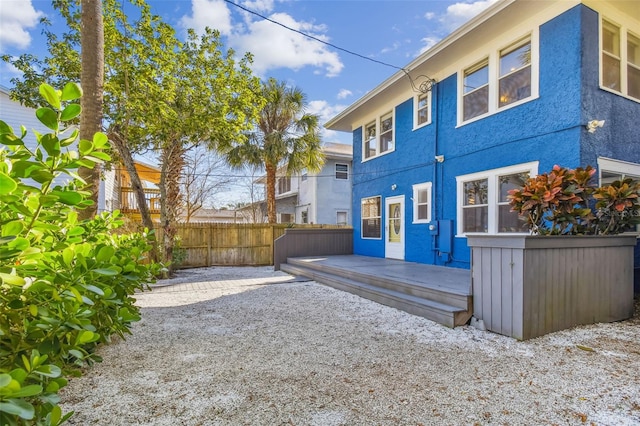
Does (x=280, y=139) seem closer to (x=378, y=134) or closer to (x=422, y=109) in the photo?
(x=378, y=134)

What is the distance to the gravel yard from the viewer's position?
235 cm

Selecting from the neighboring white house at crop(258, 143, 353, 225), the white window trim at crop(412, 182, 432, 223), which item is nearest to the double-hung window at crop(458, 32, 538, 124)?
the white window trim at crop(412, 182, 432, 223)

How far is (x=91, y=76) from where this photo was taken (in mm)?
4051

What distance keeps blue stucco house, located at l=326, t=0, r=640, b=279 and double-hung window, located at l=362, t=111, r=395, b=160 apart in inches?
14.3

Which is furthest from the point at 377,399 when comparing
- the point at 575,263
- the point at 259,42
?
the point at 259,42

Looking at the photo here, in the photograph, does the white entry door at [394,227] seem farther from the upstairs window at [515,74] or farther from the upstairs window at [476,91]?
the upstairs window at [515,74]

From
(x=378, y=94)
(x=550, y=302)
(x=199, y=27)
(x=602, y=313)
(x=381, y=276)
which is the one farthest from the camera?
(x=378, y=94)

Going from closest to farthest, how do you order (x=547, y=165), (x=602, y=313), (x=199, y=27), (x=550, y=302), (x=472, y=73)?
(x=550, y=302) → (x=602, y=313) → (x=547, y=165) → (x=472, y=73) → (x=199, y=27)

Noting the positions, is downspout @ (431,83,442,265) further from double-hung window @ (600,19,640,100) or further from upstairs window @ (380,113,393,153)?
double-hung window @ (600,19,640,100)

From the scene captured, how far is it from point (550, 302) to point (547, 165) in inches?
107

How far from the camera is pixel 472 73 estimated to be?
7.22 metres

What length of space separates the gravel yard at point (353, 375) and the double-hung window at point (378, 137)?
20.8 ft

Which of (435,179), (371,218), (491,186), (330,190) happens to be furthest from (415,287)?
(330,190)

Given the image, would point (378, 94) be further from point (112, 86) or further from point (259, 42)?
point (112, 86)
